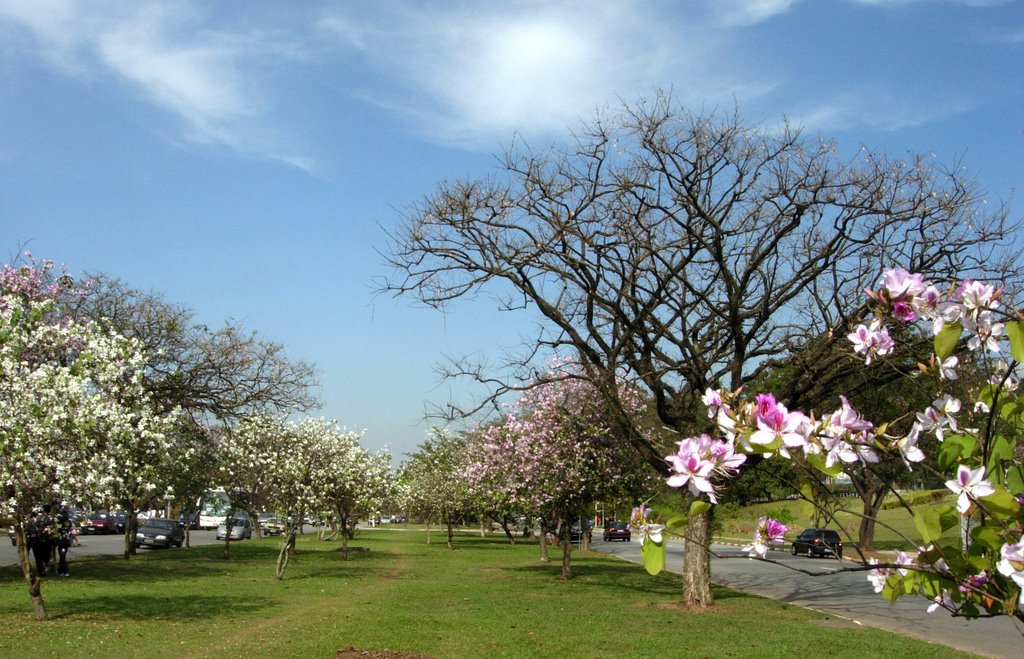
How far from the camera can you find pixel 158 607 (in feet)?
50.8

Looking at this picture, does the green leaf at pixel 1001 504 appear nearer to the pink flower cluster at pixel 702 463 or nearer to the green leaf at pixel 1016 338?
the green leaf at pixel 1016 338

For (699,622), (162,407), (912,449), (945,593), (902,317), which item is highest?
(162,407)

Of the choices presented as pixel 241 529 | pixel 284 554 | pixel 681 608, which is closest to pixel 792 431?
pixel 681 608

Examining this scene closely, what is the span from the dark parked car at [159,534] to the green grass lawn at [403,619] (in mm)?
15843

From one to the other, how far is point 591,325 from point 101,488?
926 cm

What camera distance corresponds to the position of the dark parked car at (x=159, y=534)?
39.7 meters

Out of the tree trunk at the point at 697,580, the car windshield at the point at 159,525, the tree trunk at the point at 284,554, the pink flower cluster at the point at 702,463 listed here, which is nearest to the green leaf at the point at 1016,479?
the pink flower cluster at the point at 702,463

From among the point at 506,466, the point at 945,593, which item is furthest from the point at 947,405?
the point at 506,466

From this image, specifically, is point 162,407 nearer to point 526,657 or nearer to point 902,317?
point 526,657

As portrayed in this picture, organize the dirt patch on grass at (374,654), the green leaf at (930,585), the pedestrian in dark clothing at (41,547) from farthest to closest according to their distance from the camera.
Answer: the pedestrian in dark clothing at (41,547), the dirt patch on grass at (374,654), the green leaf at (930,585)

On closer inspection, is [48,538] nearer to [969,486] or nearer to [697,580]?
[697,580]

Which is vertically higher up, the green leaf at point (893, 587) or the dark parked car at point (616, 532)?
the green leaf at point (893, 587)

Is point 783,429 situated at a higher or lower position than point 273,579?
higher

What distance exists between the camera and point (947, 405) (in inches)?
108
